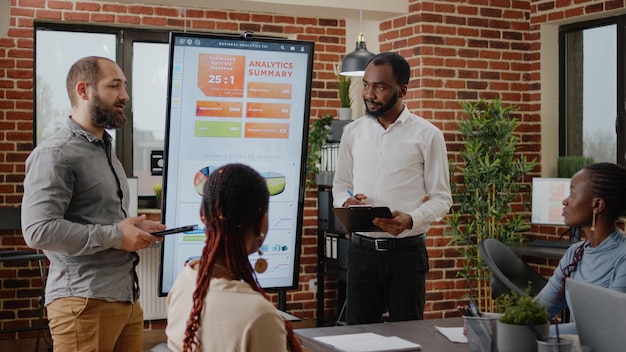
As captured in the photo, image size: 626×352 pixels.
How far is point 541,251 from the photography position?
18.8 ft

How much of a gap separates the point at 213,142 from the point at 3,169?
3.70 metres

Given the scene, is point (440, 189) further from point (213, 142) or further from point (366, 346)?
point (366, 346)

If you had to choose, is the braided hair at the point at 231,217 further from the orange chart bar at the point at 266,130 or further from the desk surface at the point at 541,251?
the desk surface at the point at 541,251

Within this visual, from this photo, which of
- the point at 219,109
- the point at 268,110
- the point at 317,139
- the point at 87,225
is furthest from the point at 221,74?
the point at 317,139

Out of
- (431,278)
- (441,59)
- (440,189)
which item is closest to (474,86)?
(441,59)

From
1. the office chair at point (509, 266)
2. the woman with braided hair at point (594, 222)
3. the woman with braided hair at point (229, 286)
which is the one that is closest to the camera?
the woman with braided hair at point (229, 286)

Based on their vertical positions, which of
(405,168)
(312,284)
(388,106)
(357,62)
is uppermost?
(357,62)

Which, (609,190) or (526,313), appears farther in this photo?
(609,190)

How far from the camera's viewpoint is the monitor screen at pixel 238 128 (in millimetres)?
3529

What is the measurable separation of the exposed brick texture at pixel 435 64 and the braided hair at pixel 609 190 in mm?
3292

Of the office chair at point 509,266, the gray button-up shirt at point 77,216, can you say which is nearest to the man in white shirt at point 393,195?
the gray button-up shirt at point 77,216

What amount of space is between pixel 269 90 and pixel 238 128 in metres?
0.21

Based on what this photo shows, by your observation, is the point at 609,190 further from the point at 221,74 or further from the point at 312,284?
the point at 312,284

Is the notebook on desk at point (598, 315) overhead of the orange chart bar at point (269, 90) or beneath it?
beneath
